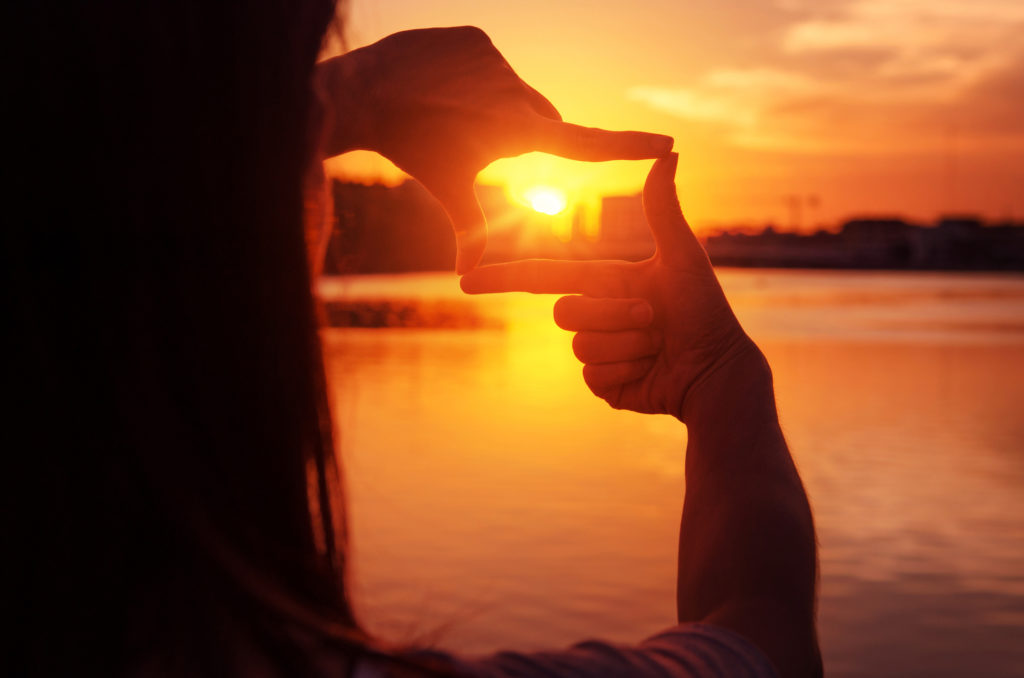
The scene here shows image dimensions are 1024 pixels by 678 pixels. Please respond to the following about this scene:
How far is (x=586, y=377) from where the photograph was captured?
1.73 metres

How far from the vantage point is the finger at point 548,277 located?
5.03 feet

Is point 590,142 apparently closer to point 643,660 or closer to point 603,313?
point 603,313

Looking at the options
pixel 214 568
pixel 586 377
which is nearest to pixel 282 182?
pixel 214 568

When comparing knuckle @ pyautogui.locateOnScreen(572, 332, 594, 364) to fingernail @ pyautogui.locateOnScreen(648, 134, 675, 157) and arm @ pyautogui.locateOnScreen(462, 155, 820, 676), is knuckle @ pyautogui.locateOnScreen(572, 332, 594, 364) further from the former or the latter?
fingernail @ pyautogui.locateOnScreen(648, 134, 675, 157)

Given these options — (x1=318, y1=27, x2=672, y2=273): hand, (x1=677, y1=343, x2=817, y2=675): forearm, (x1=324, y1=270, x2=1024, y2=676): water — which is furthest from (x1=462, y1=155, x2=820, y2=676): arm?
(x1=324, y1=270, x2=1024, y2=676): water

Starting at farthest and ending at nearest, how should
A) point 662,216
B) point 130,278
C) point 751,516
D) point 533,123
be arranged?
1. point 662,216
2. point 533,123
3. point 751,516
4. point 130,278

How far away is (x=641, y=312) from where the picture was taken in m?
1.53

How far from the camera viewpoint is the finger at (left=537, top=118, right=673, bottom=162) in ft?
4.59

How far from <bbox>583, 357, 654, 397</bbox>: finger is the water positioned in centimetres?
49

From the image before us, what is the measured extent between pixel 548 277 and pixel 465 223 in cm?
16

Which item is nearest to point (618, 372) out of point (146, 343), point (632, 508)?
point (146, 343)

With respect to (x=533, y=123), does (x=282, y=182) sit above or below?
below

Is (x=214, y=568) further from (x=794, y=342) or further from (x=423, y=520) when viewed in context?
(x=794, y=342)

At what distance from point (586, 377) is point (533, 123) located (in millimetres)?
508
